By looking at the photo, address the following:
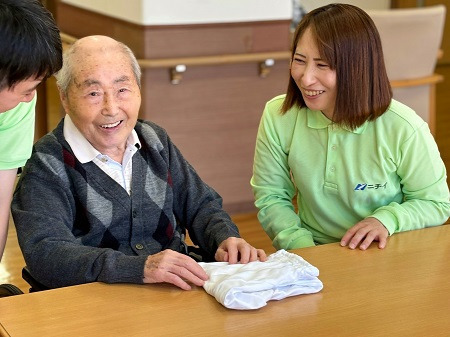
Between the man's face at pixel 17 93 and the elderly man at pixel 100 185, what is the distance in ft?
1.16

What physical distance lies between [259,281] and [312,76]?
2.38ft

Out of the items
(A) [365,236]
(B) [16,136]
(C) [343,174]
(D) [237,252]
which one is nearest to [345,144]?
(C) [343,174]

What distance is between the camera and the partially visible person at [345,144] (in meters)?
2.30

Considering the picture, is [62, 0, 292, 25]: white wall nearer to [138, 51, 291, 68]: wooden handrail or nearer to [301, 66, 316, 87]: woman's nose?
[138, 51, 291, 68]: wooden handrail

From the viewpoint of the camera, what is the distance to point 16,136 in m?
2.06

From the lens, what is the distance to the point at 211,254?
232 centimetres

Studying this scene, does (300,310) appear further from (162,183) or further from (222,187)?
(222,187)

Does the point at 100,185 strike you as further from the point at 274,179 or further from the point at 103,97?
the point at 274,179

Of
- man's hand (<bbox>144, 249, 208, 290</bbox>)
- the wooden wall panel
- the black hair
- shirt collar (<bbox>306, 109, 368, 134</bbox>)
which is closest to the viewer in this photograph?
the black hair

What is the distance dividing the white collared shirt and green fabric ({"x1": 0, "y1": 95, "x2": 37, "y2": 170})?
14 centimetres

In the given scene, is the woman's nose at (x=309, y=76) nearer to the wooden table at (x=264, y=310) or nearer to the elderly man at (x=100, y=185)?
the elderly man at (x=100, y=185)

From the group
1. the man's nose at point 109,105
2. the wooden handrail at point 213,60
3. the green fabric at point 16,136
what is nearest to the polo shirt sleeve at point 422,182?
the man's nose at point 109,105

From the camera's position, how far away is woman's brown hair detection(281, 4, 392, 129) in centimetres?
229

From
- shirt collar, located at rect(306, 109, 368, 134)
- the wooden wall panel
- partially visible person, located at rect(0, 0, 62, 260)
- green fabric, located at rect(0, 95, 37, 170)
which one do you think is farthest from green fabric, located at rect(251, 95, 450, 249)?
the wooden wall panel
